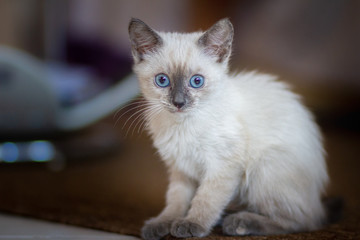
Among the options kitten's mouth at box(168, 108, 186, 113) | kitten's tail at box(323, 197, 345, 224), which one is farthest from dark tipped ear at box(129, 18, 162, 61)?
kitten's tail at box(323, 197, 345, 224)

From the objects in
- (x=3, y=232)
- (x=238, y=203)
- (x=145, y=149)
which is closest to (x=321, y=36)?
(x=145, y=149)

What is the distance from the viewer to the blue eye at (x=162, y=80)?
1385 millimetres

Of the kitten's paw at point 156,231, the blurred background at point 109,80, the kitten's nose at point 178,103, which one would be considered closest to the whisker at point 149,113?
the kitten's nose at point 178,103

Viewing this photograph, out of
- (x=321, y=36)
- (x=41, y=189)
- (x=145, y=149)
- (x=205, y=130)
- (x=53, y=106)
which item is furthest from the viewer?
(x=321, y=36)

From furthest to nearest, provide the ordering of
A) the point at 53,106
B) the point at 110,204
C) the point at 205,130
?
the point at 53,106, the point at 110,204, the point at 205,130

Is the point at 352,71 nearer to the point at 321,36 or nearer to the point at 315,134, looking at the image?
the point at 321,36

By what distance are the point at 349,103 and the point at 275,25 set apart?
37.0 inches

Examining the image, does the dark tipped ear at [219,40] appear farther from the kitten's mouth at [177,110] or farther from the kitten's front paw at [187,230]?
the kitten's front paw at [187,230]

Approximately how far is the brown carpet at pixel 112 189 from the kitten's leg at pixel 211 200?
0.22 ft

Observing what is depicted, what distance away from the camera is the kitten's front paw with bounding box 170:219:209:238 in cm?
133

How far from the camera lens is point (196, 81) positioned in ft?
4.55

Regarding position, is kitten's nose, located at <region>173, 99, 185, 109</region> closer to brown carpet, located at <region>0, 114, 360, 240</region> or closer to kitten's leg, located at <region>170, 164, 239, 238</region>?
kitten's leg, located at <region>170, 164, 239, 238</region>

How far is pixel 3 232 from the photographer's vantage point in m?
1.51

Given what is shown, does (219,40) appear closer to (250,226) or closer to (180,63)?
(180,63)
